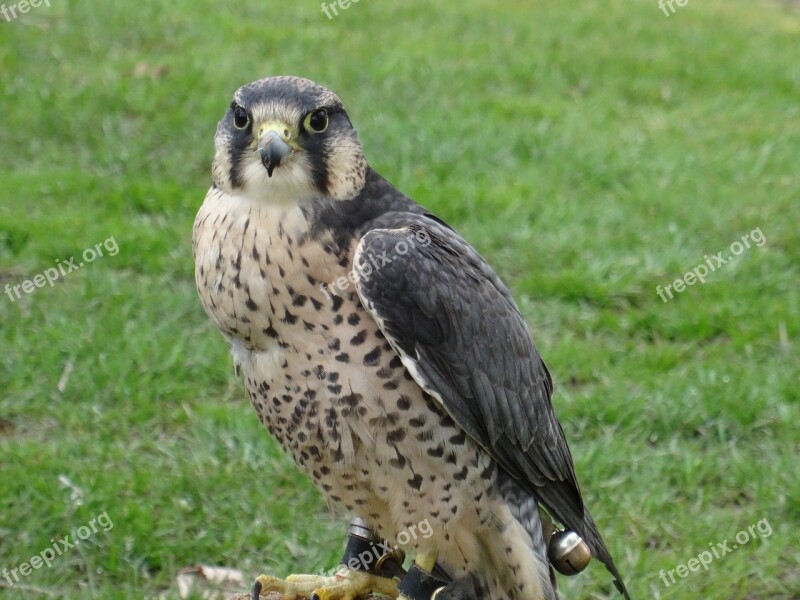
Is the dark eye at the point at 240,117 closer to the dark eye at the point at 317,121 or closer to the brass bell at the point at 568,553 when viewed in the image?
the dark eye at the point at 317,121

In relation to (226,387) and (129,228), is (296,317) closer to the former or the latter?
(226,387)

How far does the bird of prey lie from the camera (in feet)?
9.57

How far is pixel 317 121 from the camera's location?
9.80 feet

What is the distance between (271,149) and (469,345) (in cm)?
79

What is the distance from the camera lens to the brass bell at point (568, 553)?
337 centimetres

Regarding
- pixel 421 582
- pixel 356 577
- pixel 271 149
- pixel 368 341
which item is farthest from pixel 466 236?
pixel 271 149

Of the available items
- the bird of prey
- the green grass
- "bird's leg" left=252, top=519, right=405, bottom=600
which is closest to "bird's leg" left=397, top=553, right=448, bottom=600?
the bird of prey

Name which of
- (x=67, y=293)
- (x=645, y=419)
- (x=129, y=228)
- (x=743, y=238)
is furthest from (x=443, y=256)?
(x=743, y=238)

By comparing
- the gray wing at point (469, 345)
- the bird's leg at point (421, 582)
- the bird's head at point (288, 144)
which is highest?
the bird's head at point (288, 144)

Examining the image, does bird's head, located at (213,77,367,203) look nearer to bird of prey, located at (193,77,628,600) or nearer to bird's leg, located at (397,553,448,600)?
bird of prey, located at (193,77,628,600)

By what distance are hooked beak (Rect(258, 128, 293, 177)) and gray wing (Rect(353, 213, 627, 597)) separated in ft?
1.01

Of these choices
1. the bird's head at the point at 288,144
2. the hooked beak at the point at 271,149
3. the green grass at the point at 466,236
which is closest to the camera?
the hooked beak at the point at 271,149

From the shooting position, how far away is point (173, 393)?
5.00m

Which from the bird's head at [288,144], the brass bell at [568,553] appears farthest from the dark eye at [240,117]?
the brass bell at [568,553]
